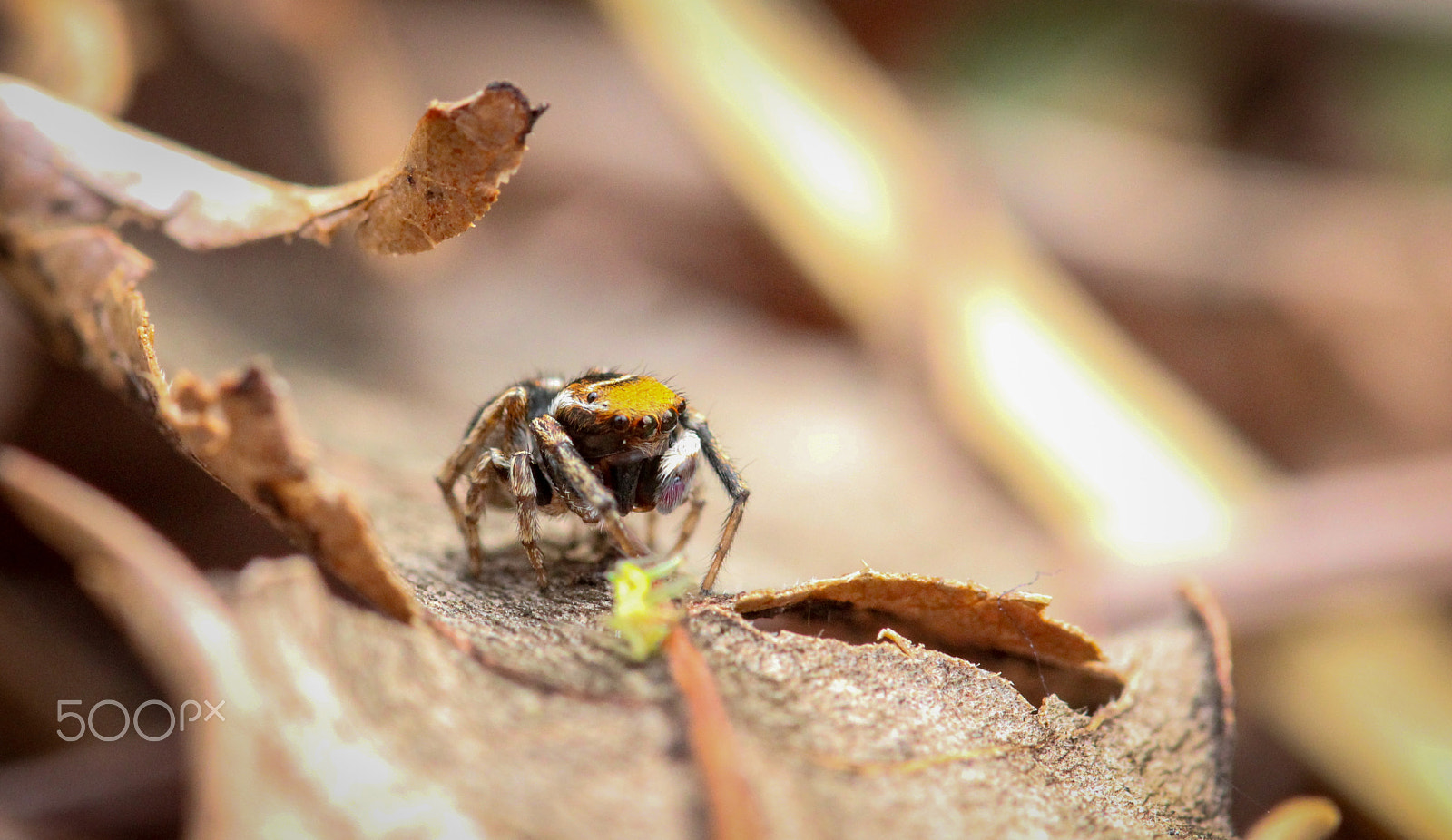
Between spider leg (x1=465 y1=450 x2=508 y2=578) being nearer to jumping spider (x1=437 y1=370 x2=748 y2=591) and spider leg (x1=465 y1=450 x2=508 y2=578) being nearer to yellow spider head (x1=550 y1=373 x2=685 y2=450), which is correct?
jumping spider (x1=437 y1=370 x2=748 y2=591)

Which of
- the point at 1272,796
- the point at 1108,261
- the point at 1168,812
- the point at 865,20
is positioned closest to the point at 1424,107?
the point at 1108,261

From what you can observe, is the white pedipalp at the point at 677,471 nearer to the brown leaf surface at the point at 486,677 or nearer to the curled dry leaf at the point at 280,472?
→ the brown leaf surface at the point at 486,677

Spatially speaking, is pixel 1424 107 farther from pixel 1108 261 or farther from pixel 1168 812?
pixel 1168 812

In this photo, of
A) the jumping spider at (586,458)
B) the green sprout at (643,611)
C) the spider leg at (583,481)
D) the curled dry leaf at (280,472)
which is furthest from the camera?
the jumping spider at (586,458)

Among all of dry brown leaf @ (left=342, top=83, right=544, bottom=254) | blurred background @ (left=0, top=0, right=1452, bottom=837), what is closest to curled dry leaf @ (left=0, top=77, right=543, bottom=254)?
dry brown leaf @ (left=342, top=83, right=544, bottom=254)

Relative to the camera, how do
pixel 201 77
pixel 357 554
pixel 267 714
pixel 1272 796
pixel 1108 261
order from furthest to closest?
1. pixel 1108 261
2. pixel 201 77
3. pixel 1272 796
4. pixel 357 554
5. pixel 267 714

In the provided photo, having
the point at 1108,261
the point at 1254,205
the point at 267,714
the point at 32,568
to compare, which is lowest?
the point at 267,714

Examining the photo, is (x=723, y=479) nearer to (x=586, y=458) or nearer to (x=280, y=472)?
(x=586, y=458)

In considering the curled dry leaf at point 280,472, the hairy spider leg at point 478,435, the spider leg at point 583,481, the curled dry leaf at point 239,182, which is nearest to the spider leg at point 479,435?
the hairy spider leg at point 478,435
